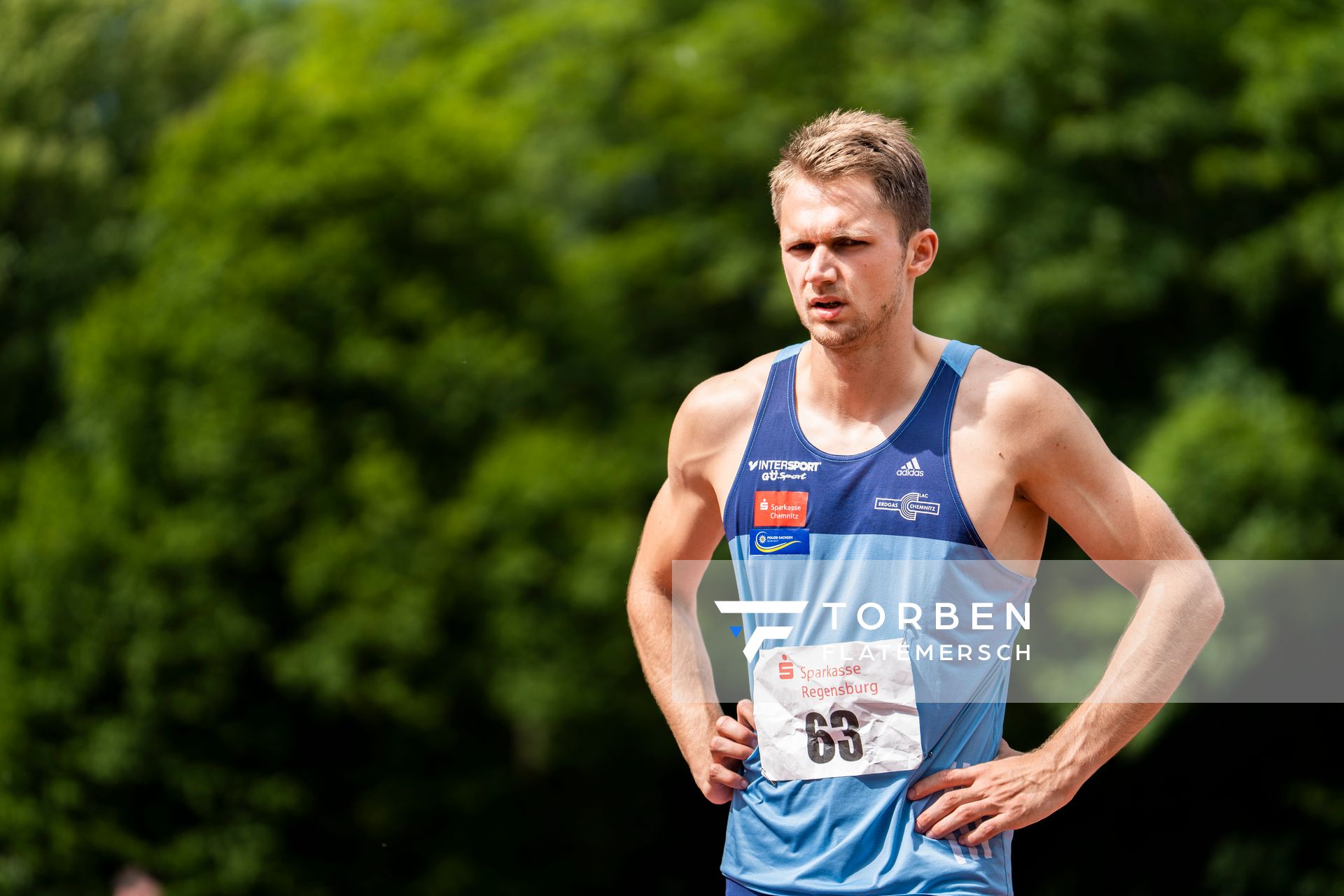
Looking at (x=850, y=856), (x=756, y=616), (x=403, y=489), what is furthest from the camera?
(x=403, y=489)

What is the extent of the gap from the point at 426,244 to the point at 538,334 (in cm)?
163

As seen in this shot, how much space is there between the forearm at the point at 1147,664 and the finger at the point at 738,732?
0.51 m

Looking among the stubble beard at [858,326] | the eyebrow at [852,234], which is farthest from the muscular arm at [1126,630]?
the eyebrow at [852,234]

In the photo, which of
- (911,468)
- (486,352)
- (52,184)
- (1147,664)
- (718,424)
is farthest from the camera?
(52,184)

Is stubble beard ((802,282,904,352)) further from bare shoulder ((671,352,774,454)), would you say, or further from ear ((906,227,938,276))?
bare shoulder ((671,352,774,454))

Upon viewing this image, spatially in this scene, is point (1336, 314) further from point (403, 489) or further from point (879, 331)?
point (879, 331)

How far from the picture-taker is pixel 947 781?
257cm

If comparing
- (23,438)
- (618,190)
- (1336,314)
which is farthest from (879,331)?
(23,438)

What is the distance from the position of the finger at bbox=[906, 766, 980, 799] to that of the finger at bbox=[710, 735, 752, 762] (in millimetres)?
323

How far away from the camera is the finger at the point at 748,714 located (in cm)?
277

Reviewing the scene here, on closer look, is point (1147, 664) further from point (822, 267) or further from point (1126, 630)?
point (822, 267)

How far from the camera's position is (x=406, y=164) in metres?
17.3

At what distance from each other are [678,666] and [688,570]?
19cm

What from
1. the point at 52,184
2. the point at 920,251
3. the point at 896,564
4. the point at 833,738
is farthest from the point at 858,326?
the point at 52,184
